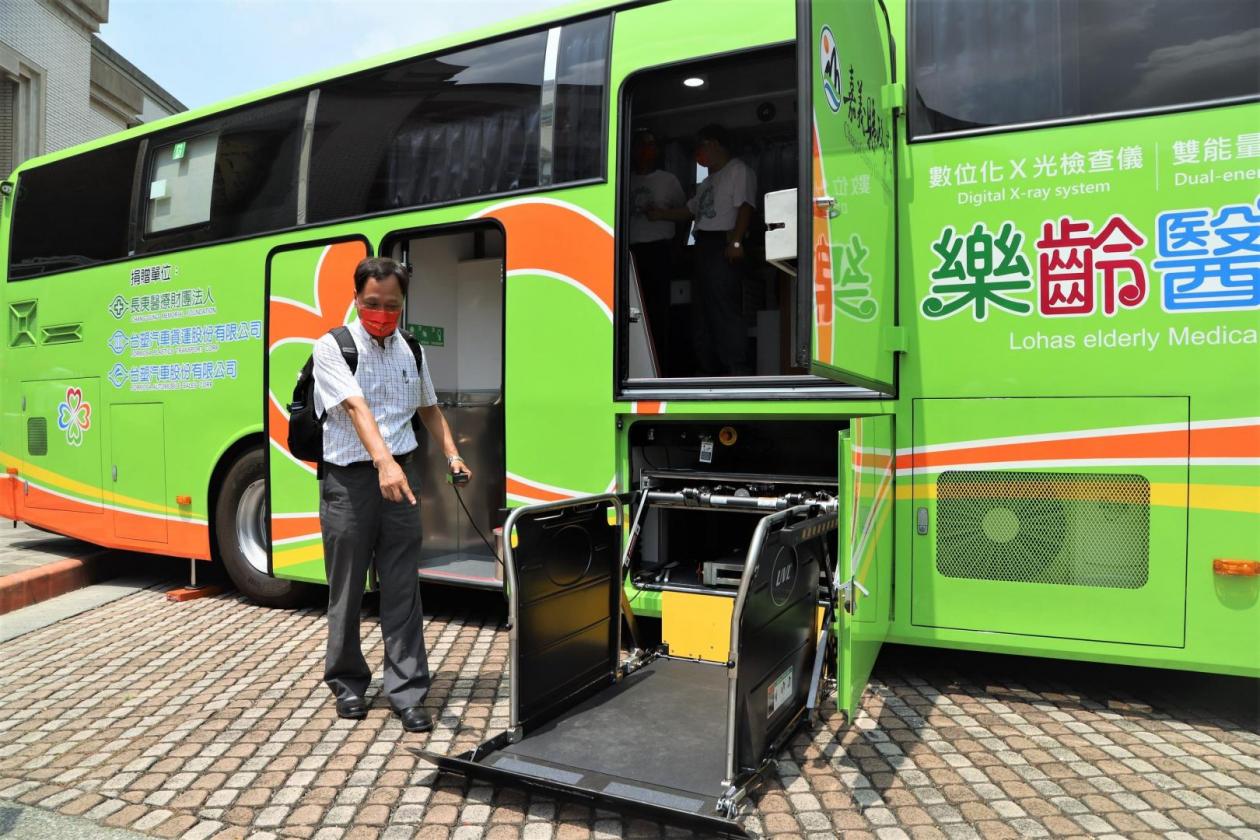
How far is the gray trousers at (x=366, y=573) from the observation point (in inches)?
141

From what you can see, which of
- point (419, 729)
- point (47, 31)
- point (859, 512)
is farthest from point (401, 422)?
point (47, 31)

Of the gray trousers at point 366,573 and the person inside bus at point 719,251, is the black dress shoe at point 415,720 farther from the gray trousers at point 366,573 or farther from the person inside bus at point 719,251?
the person inside bus at point 719,251

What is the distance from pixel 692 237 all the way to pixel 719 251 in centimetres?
37

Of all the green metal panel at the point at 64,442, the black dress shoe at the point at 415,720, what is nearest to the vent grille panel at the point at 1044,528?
the black dress shoe at the point at 415,720

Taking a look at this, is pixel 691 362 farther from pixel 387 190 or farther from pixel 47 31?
pixel 47 31

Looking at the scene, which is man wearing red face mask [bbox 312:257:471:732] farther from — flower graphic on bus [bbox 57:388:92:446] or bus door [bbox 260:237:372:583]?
flower graphic on bus [bbox 57:388:92:446]

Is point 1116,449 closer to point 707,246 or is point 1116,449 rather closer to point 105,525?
point 707,246

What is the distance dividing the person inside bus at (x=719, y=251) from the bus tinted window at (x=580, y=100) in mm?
1039

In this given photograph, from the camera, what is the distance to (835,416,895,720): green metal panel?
115 inches

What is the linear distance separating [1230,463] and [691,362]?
305 centimetres

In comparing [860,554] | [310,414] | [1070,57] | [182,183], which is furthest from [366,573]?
[182,183]

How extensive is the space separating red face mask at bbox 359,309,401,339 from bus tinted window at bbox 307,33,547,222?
139cm

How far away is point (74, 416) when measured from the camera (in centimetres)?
685

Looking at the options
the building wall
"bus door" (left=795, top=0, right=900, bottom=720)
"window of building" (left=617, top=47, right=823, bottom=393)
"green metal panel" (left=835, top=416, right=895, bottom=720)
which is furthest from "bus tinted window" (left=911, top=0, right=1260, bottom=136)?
the building wall
